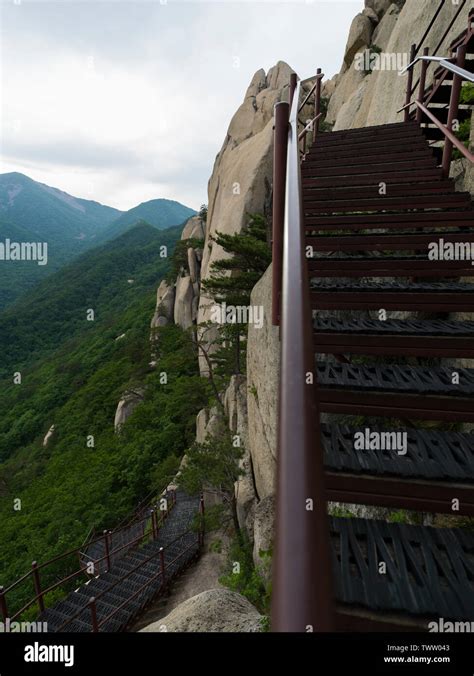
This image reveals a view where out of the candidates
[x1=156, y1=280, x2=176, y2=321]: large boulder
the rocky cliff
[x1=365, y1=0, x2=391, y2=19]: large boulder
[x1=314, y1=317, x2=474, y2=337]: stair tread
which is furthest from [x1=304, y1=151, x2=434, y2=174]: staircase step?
[x1=156, y1=280, x2=176, y2=321]: large boulder

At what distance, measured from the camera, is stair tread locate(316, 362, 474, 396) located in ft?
6.25

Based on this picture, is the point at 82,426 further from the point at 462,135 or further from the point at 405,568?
the point at 405,568

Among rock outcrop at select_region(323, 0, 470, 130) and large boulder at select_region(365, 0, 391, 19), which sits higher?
large boulder at select_region(365, 0, 391, 19)

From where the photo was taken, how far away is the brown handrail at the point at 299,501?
62 cm

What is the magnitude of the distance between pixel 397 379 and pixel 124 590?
922cm

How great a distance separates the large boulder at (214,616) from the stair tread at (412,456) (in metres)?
3.16

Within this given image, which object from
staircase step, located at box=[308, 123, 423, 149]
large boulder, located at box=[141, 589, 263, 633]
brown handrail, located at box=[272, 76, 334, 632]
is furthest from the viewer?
staircase step, located at box=[308, 123, 423, 149]

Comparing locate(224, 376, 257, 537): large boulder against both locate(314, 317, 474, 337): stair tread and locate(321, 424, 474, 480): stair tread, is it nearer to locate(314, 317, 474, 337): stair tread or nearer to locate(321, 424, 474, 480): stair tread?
locate(314, 317, 474, 337): stair tread

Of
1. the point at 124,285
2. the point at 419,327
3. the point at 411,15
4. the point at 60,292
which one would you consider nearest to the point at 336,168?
the point at 419,327

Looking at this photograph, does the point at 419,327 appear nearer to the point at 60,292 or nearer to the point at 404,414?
the point at 404,414

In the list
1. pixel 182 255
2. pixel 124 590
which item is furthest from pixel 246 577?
pixel 182 255

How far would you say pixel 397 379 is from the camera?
205 centimetres

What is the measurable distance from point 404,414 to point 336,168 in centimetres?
409

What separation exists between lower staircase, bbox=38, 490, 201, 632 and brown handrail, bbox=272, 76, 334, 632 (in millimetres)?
6887
